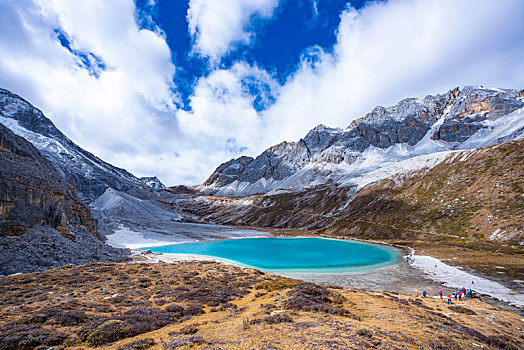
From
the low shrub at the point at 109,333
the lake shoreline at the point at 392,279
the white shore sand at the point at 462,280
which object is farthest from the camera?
the lake shoreline at the point at 392,279

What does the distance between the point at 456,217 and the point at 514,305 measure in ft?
211

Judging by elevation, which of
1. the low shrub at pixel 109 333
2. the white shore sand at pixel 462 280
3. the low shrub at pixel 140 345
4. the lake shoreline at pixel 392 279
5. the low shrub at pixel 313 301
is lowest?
the lake shoreline at pixel 392 279

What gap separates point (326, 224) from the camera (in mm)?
115875

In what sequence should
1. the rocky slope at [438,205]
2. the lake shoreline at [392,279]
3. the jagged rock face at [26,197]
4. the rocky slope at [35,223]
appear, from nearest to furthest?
the rocky slope at [35,223], the jagged rock face at [26,197], the lake shoreline at [392,279], the rocky slope at [438,205]

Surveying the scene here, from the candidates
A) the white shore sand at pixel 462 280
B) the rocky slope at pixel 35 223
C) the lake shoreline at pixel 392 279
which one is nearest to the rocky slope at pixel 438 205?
the white shore sand at pixel 462 280

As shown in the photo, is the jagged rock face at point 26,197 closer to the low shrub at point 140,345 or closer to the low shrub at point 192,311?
the low shrub at point 192,311

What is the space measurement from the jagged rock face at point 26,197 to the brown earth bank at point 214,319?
518 inches

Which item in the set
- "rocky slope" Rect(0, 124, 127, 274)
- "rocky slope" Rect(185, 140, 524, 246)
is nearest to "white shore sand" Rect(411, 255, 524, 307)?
"rocky slope" Rect(185, 140, 524, 246)

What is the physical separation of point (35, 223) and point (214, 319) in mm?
36895

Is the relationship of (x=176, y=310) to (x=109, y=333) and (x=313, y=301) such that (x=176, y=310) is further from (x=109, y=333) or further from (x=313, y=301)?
(x=313, y=301)

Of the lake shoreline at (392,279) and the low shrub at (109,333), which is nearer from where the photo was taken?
the low shrub at (109,333)

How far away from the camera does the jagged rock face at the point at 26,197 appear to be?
1203 inches

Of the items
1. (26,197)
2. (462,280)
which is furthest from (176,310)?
(462,280)

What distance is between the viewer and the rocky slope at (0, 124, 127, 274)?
93.9ft
